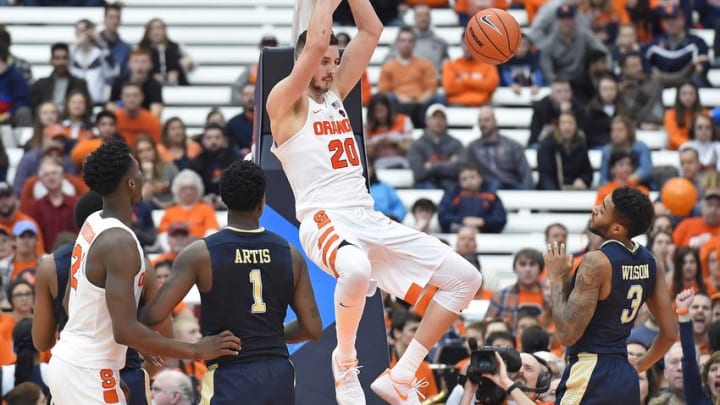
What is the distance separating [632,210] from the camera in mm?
7898

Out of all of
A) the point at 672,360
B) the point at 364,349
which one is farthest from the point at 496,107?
the point at 364,349

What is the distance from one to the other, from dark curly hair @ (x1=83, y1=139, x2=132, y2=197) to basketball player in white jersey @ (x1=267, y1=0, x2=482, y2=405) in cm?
115

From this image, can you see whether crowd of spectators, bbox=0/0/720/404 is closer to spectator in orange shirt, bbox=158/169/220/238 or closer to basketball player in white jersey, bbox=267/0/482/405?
spectator in orange shirt, bbox=158/169/220/238

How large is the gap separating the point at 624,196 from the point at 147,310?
2.70m

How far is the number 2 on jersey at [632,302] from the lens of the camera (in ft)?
26.0

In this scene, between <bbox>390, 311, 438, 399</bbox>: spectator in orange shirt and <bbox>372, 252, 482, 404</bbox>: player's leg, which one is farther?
<bbox>390, 311, 438, 399</bbox>: spectator in orange shirt

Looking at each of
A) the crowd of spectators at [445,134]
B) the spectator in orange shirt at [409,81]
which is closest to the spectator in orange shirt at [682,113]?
the crowd of spectators at [445,134]

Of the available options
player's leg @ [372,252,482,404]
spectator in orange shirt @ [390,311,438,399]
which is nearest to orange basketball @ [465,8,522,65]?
player's leg @ [372,252,482,404]

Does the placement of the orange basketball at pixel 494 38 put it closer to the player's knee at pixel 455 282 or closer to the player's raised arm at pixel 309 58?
the player's raised arm at pixel 309 58

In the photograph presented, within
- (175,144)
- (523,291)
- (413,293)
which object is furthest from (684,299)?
(175,144)

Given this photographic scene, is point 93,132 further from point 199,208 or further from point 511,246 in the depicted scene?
point 511,246

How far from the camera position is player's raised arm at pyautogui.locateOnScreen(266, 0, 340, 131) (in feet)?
26.3

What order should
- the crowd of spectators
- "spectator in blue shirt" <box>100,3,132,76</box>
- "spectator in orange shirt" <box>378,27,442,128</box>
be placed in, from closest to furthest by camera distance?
1. the crowd of spectators
2. "spectator in orange shirt" <box>378,27,442,128</box>
3. "spectator in blue shirt" <box>100,3,132,76</box>

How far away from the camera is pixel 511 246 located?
15938 millimetres
